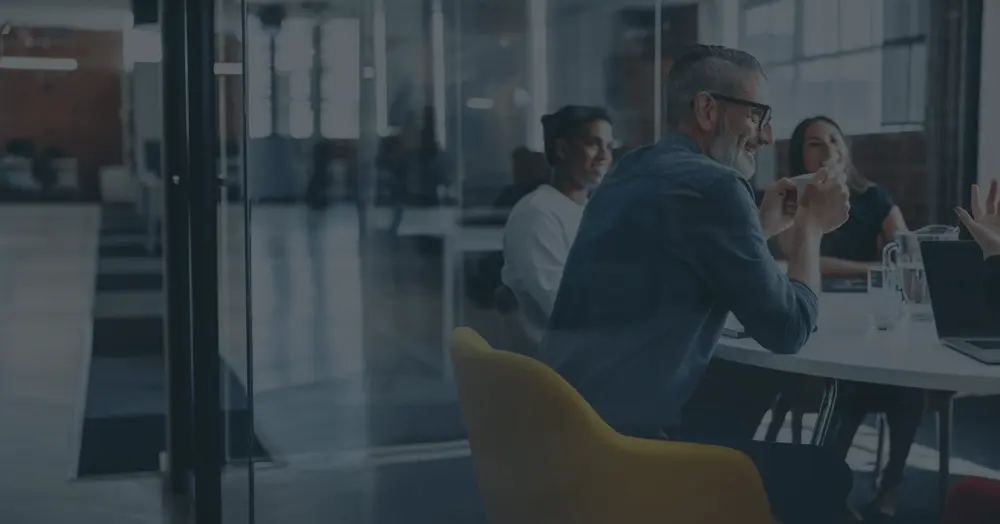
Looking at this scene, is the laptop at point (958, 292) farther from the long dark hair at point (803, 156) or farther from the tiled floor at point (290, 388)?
the tiled floor at point (290, 388)

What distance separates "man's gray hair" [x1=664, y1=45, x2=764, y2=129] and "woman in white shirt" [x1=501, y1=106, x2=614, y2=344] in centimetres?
52

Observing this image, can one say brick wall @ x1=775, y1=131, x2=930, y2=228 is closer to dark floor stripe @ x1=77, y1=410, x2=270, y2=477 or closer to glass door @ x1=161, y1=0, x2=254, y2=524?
glass door @ x1=161, y1=0, x2=254, y2=524

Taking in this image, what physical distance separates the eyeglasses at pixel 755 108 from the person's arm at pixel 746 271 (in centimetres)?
18

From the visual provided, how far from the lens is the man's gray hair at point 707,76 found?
179 cm

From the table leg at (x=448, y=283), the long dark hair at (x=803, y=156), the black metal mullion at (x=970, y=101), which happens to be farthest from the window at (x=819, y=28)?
the table leg at (x=448, y=283)

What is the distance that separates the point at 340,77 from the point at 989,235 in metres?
3.57

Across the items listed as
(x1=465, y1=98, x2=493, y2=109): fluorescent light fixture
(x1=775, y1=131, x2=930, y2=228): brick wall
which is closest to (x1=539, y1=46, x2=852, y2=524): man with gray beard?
(x1=775, y1=131, x2=930, y2=228): brick wall

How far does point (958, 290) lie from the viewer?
1943 millimetres

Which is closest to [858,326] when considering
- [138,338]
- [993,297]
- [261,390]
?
[993,297]

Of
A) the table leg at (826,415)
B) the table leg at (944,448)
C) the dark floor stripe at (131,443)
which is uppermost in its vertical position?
the table leg at (826,415)

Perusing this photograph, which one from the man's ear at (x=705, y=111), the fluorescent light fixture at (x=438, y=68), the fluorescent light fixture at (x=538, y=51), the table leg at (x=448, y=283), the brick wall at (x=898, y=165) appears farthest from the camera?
the fluorescent light fixture at (x=438, y=68)

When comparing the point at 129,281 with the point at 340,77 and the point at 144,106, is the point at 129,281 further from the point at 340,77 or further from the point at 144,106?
the point at 340,77

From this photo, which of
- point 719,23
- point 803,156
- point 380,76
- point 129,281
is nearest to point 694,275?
point 719,23

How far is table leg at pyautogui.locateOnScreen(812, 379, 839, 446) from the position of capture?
2.10m
